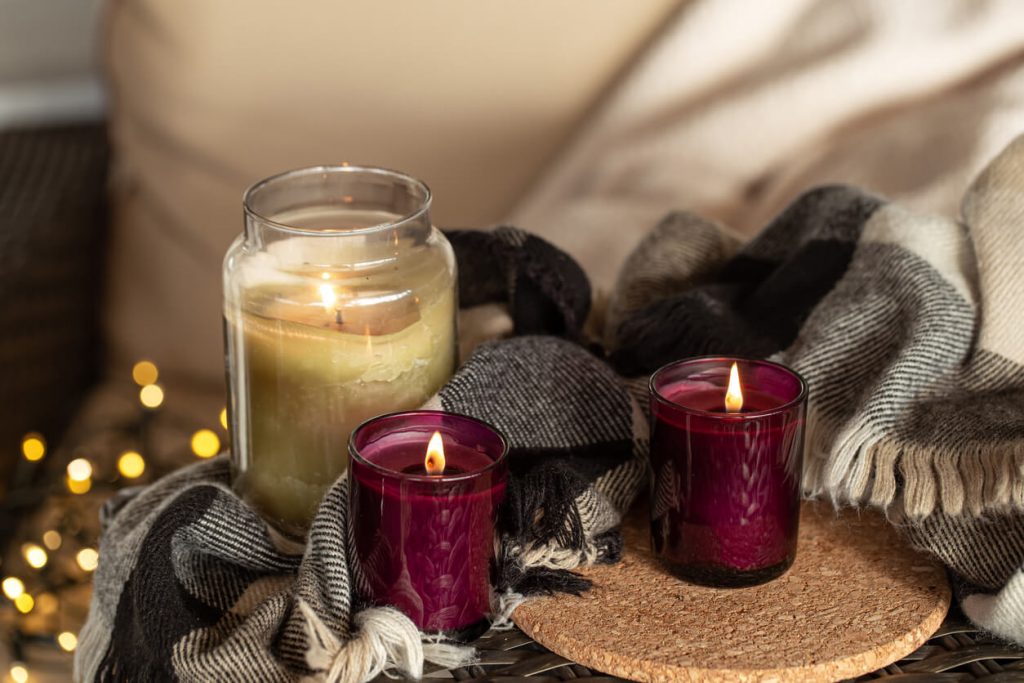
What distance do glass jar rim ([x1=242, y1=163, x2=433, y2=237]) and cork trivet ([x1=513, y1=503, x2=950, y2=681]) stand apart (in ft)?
0.66

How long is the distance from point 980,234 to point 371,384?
36cm

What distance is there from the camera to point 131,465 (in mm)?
975

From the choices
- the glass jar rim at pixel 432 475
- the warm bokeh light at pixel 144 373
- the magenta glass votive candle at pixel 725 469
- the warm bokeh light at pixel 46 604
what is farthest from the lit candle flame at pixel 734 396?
the warm bokeh light at pixel 144 373

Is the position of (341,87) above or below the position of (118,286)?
above

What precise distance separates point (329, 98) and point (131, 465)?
0.42m

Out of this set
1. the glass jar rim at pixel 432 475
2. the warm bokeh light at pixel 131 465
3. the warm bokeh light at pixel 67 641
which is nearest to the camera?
the glass jar rim at pixel 432 475

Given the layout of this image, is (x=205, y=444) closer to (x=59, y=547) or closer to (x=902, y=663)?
(x=59, y=547)

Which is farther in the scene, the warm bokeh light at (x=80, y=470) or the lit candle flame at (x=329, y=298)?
the warm bokeh light at (x=80, y=470)

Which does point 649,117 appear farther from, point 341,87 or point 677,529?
point 677,529

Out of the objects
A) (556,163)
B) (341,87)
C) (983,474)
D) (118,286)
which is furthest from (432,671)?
(118,286)

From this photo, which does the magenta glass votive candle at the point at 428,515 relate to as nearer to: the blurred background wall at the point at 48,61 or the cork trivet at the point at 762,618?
the cork trivet at the point at 762,618

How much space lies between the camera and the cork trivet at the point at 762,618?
0.56 metres

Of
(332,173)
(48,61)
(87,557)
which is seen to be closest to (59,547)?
(87,557)

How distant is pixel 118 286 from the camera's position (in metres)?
1.32
